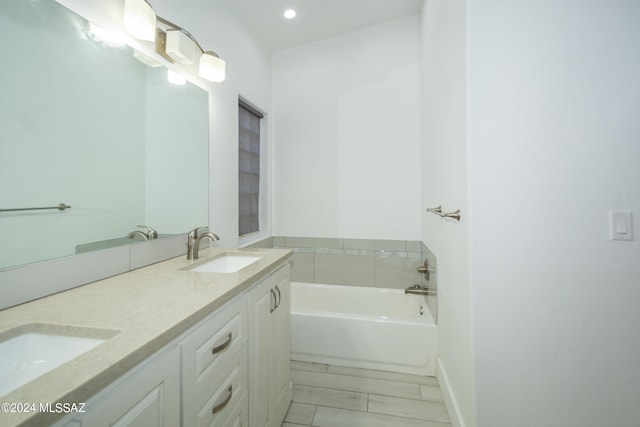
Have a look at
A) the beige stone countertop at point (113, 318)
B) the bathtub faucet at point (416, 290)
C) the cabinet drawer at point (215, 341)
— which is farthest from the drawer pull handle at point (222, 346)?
the bathtub faucet at point (416, 290)

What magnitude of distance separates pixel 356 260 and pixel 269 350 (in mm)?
1502

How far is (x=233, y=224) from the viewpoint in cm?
204

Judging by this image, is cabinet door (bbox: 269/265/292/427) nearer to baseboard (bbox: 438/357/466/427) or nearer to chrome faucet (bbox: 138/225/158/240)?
chrome faucet (bbox: 138/225/158/240)

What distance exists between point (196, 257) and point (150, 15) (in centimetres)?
116

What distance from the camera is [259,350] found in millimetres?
1117

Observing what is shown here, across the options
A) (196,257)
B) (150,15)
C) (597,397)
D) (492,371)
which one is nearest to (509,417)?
(492,371)

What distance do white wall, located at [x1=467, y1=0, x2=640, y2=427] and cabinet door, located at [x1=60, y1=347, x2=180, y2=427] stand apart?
47.0 inches

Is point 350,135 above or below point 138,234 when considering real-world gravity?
above

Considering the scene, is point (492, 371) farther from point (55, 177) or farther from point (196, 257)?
point (55, 177)

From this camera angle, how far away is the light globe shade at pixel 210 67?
5.24ft

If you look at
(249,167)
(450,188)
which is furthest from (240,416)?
(249,167)

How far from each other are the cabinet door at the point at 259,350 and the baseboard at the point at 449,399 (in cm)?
98

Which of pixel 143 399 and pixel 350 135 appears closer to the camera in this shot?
pixel 143 399

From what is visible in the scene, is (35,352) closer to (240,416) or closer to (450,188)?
(240,416)
